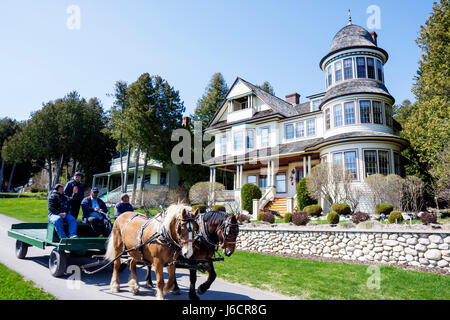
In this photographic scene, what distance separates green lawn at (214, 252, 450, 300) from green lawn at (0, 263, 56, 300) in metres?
4.50

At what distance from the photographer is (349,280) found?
8305mm

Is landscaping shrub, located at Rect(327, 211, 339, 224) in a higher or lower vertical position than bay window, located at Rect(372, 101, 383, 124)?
lower

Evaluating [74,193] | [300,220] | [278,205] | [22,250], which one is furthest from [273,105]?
[22,250]

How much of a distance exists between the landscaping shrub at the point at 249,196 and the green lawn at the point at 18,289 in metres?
16.2

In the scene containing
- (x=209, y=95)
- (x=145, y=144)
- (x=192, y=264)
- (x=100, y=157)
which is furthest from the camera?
(x=100, y=157)

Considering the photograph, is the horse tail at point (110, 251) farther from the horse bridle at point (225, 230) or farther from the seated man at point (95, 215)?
the horse bridle at point (225, 230)

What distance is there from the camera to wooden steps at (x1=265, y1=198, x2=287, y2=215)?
21.3m

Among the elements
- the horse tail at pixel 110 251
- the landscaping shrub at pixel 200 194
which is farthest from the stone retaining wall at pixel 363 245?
the landscaping shrub at pixel 200 194

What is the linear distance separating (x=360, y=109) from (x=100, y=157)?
37199mm

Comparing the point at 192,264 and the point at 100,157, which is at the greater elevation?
the point at 100,157

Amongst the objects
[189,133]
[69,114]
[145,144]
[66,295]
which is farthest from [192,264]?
[69,114]

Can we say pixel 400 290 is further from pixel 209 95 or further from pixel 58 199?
pixel 209 95

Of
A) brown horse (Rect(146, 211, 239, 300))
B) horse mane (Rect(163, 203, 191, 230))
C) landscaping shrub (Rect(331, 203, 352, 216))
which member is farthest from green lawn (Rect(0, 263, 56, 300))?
landscaping shrub (Rect(331, 203, 352, 216))

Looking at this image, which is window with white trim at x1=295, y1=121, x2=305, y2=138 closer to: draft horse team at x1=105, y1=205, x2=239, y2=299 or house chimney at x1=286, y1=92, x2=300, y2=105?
house chimney at x1=286, y1=92, x2=300, y2=105
